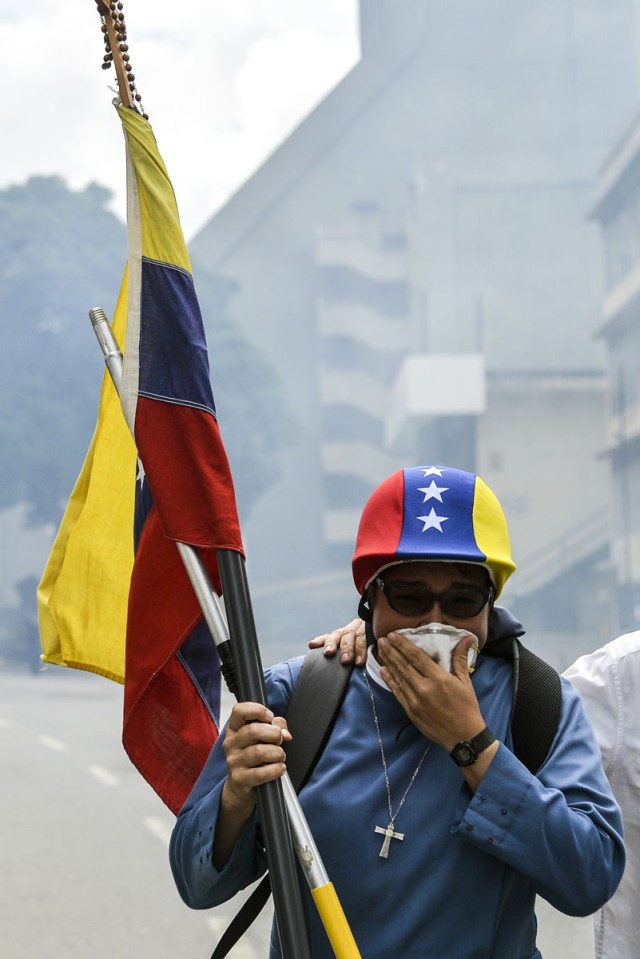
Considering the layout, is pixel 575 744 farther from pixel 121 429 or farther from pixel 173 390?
pixel 121 429

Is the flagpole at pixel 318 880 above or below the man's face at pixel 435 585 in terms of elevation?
below

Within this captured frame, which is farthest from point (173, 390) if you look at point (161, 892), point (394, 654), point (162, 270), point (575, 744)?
point (161, 892)

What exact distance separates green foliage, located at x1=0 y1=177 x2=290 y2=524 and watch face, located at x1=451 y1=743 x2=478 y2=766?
22.6 meters

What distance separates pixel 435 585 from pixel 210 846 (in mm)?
357

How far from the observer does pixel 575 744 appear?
142 centimetres

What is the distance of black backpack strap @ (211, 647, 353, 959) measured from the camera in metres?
1.47

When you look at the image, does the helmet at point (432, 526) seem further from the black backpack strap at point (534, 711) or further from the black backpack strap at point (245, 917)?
the black backpack strap at point (245, 917)

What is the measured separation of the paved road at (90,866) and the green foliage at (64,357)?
9872mm

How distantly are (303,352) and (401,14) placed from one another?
26.9 ft

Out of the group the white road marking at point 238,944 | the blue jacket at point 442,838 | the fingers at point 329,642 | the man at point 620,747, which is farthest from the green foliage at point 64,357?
the blue jacket at point 442,838

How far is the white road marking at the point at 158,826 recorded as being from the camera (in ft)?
31.5

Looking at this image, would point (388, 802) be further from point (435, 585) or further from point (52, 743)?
point (52, 743)

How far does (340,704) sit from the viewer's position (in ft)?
4.96

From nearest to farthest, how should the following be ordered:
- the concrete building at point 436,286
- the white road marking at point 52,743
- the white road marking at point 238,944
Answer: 1. the white road marking at point 238,944
2. the white road marking at point 52,743
3. the concrete building at point 436,286
